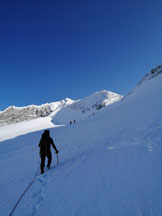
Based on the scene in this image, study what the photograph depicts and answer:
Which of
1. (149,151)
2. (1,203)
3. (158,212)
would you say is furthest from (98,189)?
(1,203)

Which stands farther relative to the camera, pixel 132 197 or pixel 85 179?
pixel 85 179

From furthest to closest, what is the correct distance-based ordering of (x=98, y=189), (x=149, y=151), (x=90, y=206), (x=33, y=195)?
1. (x=149, y=151)
2. (x=33, y=195)
3. (x=98, y=189)
4. (x=90, y=206)

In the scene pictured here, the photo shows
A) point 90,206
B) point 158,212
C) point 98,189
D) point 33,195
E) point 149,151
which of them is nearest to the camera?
point 158,212

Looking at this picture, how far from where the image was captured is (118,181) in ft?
9.35

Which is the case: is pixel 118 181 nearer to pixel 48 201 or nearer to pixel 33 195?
pixel 48 201

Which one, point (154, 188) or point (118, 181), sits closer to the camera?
point (154, 188)

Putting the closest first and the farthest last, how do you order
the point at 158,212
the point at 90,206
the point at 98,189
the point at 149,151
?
the point at 158,212
the point at 90,206
the point at 98,189
the point at 149,151

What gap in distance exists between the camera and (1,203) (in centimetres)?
348

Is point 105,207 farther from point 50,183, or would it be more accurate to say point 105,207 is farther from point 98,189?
point 50,183

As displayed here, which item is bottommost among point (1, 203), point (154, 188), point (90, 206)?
point (1, 203)

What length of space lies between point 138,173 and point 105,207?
1304mm

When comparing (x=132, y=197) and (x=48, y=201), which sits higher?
(x=132, y=197)

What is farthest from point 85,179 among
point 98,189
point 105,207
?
point 105,207

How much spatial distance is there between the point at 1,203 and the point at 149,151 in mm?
5337
